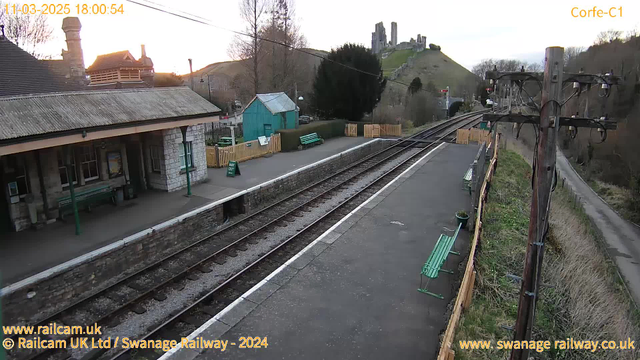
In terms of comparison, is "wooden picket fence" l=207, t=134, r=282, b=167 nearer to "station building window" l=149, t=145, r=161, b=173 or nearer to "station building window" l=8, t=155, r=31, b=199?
"station building window" l=149, t=145, r=161, b=173

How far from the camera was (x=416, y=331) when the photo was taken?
6.34m

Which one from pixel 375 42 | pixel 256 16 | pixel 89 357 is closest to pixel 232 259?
→ pixel 89 357

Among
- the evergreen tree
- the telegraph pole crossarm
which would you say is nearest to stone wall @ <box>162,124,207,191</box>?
the telegraph pole crossarm

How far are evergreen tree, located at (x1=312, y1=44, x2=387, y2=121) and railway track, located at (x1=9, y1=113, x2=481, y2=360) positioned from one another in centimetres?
1747

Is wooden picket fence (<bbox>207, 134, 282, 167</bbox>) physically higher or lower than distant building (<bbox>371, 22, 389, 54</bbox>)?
lower

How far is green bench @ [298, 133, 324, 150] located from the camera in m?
24.2

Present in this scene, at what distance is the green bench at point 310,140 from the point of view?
79.5 feet

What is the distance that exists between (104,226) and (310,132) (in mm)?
16461

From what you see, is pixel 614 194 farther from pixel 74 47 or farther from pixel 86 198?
pixel 74 47

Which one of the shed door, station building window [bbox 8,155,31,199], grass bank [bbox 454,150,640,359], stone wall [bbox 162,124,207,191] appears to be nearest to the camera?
grass bank [bbox 454,150,640,359]

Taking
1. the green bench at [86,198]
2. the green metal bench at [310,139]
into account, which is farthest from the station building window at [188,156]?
the green metal bench at [310,139]

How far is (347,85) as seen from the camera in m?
31.4

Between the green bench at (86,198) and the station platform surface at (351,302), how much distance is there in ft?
23.5

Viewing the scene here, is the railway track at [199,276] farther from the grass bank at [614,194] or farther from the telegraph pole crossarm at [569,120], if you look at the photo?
the grass bank at [614,194]
